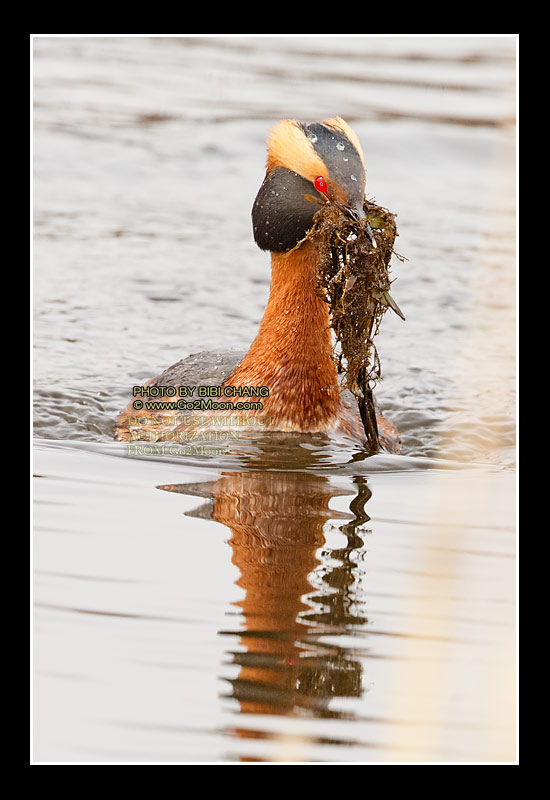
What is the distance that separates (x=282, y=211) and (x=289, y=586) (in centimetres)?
326

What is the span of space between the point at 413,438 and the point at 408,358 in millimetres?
2235

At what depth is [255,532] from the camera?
18.5 feet

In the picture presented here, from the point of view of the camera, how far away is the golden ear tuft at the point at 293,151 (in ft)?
23.2

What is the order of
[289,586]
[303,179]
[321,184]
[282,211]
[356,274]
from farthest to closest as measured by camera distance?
[282,211] → [303,179] → [321,184] → [356,274] → [289,586]

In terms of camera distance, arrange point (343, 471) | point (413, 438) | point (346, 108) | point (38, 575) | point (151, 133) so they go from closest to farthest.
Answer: point (38, 575)
point (343, 471)
point (413, 438)
point (346, 108)
point (151, 133)

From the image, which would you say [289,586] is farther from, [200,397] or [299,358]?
[200,397]

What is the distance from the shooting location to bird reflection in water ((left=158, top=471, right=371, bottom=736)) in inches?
168

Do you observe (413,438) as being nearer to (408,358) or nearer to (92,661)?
(408,358)

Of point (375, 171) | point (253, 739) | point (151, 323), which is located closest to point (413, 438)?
point (151, 323)

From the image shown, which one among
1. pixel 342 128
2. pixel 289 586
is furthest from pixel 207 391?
pixel 289 586

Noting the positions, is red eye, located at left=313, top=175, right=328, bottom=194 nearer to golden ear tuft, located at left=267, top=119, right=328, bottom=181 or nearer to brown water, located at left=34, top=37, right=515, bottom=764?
golden ear tuft, located at left=267, top=119, right=328, bottom=181

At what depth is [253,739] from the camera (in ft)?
13.3

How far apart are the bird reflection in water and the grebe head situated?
5.93 ft

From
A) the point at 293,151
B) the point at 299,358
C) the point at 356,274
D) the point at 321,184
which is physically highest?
the point at 293,151
